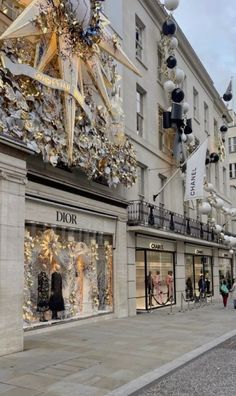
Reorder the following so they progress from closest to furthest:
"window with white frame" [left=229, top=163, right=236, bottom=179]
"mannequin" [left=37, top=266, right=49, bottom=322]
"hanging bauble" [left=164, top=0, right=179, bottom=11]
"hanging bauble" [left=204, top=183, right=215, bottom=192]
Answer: "mannequin" [left=37, top=266, right=49, bottom=322] → "hanging bauble" [left=164, top=0, right=179, bottom=11] → "hanging bauble" [left=204, top=183, right=215, bottom=192] → "window with white frame" [left=229, top=163, right=236, bottom=179]

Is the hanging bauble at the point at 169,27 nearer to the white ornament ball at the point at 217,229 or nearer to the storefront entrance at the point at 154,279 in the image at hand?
the storefront entrance at the point at 154,279

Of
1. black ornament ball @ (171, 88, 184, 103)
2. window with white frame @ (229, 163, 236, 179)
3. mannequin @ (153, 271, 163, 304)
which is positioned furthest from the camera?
window with white frame @ (229, 163, 236, 179)

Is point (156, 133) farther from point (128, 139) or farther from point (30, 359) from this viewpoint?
point (30, 359)

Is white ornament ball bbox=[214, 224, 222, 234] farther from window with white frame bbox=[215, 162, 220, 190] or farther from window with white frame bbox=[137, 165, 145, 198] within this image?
window with white frame bbox=[137, 165, 145, 198]

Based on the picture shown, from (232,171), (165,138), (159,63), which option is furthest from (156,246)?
(232,171)

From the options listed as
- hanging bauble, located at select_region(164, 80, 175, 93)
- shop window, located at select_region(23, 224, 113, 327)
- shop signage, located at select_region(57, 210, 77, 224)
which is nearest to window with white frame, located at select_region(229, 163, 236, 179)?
hanging bauble, located at select_region(164, 80, 175, 93)

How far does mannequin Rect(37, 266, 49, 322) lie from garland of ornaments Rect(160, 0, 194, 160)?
1168 centimetres

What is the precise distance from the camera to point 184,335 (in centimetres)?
1277

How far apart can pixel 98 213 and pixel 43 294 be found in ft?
13.0

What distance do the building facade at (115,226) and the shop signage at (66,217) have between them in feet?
0.11

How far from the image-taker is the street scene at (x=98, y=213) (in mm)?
9148

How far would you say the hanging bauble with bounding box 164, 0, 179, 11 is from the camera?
22.1 meters

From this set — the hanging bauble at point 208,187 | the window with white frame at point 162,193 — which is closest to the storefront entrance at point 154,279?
the window with white frame at point 162,193

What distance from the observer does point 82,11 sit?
13594mm
